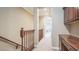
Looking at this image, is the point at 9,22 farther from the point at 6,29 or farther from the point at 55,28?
the point at 55,28

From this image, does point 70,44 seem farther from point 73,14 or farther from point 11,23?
point 11,23

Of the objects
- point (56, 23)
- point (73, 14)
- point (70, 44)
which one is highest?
point (73, 14)

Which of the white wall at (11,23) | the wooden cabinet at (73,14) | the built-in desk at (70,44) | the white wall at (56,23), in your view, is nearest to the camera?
the built-in desk at (70,44)

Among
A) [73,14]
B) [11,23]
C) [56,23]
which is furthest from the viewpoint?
[56,23]

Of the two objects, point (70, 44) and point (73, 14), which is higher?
point (73, 14)

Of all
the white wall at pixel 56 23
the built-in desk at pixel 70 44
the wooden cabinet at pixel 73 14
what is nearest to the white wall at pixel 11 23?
A: the built-in desk at pixel 70 44

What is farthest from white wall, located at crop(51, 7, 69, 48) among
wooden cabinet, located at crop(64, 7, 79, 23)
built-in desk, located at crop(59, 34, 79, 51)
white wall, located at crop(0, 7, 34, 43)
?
white wall, located at crop(0, 7, 34, 43)

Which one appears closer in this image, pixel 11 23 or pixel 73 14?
pixel 11 23

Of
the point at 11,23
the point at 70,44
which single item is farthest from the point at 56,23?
the point at 70,44

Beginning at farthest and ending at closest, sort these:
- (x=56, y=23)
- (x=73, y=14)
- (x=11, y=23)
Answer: (x=56, y=23)
(x=73, y=14)
(x=11, y=23)

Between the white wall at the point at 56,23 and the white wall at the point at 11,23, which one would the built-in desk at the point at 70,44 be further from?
the white wall at the point at 56,23
